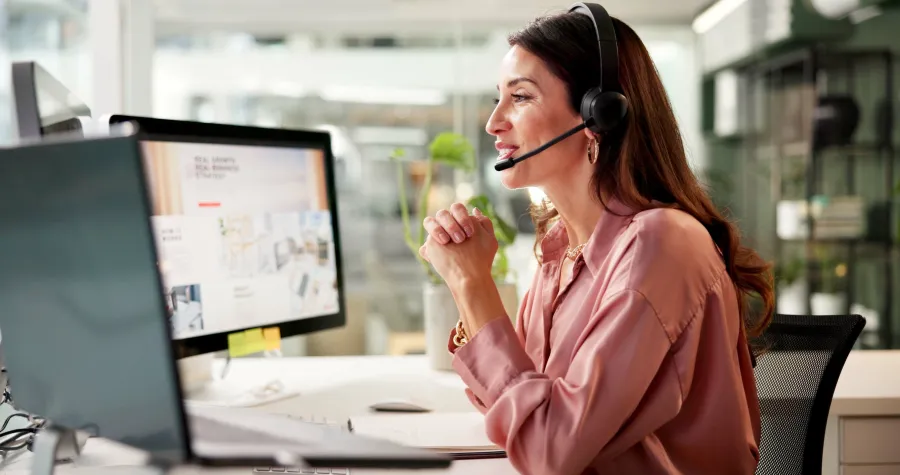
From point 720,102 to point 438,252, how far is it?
3635 millimetres

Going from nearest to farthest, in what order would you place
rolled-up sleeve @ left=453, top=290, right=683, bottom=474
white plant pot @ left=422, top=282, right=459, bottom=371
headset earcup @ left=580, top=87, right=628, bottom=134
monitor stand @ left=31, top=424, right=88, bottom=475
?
monitor stand @ left=31, top=424, right=88, bottom=475, rolled-up sleeve @ left=453, top=290, right=683, bottom=474, headset earcup @ left=580, top=87, right=628, bottom=134, white plant pot @ left=422, top=282, right=459, bottom=371

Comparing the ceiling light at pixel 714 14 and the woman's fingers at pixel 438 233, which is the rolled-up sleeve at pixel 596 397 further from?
the ceiling light at pixel 714 14

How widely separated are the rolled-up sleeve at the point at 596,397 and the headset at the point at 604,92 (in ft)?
0.79

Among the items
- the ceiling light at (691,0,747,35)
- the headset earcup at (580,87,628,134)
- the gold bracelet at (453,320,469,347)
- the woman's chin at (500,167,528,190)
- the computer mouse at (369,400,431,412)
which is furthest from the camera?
the ceiling light at (691,0,747,35)

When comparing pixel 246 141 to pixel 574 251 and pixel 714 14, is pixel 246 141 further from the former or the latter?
pixel 714 14

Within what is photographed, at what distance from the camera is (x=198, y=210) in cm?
131

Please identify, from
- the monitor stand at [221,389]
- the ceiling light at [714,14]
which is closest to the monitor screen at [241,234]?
the monitor stand at [221,389]

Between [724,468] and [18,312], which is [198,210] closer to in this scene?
[18,312]

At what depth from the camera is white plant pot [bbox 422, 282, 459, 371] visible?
66.1 inches

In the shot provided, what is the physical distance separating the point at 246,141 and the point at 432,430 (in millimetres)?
585

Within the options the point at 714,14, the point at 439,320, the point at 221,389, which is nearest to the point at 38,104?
the point at 221,389

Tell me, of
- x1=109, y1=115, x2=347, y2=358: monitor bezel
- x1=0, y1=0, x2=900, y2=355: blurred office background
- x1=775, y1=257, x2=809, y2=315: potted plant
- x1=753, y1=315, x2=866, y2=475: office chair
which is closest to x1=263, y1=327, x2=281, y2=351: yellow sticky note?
x1=109, y1=115, x2=347, y2=358: monitor bezel

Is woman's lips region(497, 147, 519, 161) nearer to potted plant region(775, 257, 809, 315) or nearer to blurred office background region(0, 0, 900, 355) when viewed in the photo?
blurred office background region(0, 0, 900, 355)

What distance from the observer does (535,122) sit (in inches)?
44.1
